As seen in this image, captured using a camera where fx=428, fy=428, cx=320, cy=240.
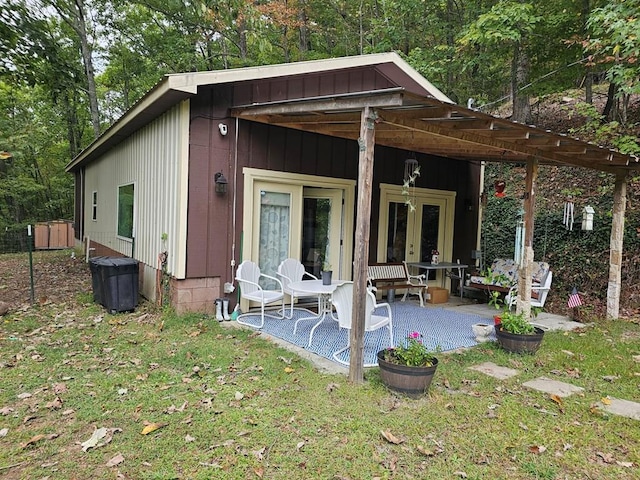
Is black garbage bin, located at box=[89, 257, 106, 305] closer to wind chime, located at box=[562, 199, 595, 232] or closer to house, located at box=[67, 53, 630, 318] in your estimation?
house, located at box=[67, 53, 630, 318]

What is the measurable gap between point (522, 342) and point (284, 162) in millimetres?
3802

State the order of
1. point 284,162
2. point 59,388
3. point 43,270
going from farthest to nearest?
point 43,270
point 284,162
point 59,388

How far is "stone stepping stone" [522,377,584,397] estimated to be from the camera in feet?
11.8

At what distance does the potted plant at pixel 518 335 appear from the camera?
4411 millimetres

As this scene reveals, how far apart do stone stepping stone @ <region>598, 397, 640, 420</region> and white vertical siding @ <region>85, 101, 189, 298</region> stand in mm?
4512

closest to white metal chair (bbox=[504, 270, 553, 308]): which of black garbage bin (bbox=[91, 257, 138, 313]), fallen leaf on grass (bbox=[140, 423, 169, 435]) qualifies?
fallen leaf on grass (bbox=[140, 423, 169, 435])

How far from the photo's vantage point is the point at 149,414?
298 cm

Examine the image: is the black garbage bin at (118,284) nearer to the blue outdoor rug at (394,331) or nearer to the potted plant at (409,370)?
the blue outdoor rug at (394,331)

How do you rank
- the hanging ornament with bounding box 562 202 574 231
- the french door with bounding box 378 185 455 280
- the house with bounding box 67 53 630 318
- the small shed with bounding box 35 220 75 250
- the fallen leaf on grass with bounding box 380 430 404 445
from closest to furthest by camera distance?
the fallen leaf on grass with bounding box 380 430 404 445 → the house with bounding box 67 53 630 318 → the hanging ornament with bounding box 562 202 574 231 → the french door with bounding box 378 185 455 280 → the small shed with bounding box 35 220 75 250

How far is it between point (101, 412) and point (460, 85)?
13.5 meters

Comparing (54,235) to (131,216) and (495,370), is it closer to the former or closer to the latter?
(131,216)

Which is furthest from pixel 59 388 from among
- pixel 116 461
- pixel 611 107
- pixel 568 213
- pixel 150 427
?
pixel 611 107

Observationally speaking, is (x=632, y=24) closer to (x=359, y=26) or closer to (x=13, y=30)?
(x=13, y=30)

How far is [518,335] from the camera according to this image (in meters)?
4.42
